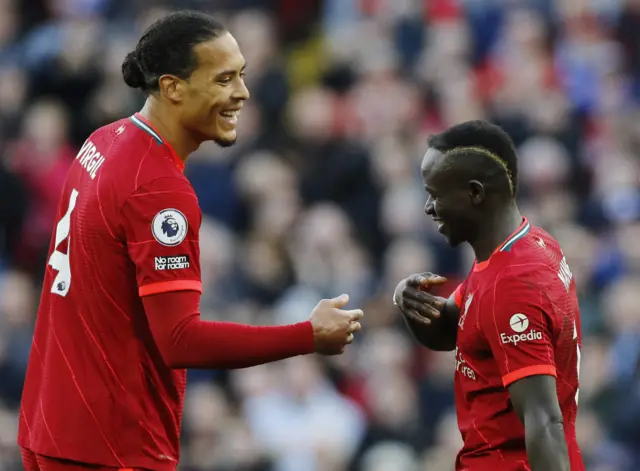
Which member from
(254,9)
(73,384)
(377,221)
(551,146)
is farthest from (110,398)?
(254,9)

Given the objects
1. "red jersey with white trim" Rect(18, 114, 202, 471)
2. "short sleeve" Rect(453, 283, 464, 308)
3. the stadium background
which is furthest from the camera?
the stadium background

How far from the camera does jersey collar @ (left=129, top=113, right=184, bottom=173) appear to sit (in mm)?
4801

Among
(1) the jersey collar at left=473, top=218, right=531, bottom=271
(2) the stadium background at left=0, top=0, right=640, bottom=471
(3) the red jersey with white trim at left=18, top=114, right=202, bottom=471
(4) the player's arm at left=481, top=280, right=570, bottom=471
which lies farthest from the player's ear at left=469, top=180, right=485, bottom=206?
(2) the stadium background at left=0, top=0, right=640, bottom=471

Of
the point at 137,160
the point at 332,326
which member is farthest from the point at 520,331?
the point at 137,160

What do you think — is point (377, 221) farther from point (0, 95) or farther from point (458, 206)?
point (458, 206)

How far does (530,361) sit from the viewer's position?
446cm

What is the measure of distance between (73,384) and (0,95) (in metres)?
6.80

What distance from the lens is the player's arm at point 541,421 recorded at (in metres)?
4.38

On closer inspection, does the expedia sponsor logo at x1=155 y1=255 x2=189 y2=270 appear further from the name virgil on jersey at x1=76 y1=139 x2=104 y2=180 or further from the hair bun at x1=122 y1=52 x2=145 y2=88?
the hair bun at x1=122 y1=52 x2=145 y2=88

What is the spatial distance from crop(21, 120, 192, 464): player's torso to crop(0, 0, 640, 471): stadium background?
413cm

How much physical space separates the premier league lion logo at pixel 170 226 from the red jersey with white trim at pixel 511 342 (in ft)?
3.37

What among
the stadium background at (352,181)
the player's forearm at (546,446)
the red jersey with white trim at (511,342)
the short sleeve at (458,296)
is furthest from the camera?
the stadium background at (352,181)

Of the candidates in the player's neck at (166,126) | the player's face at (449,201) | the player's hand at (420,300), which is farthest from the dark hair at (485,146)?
the player's neck at (166,126)

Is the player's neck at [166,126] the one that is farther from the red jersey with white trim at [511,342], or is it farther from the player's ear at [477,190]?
the red jersey with white trim at [511,342]
